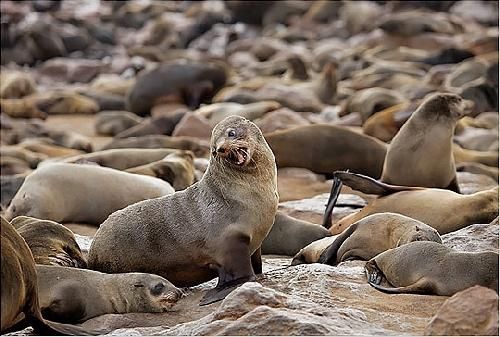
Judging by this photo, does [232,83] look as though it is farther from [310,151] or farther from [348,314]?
[348,314]

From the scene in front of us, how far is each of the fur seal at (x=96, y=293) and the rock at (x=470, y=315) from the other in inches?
59.0

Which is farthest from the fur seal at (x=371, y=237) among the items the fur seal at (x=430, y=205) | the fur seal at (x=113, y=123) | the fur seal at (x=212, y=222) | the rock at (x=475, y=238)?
the fur seal at (x=113, y=123)

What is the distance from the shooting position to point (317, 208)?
25.1ft

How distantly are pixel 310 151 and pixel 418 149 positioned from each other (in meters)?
1.86

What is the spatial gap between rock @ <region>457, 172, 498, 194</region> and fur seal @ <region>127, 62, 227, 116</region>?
25.2ft

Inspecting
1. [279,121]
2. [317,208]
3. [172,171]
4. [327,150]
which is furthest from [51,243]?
[279,121]

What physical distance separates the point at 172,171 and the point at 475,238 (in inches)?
137

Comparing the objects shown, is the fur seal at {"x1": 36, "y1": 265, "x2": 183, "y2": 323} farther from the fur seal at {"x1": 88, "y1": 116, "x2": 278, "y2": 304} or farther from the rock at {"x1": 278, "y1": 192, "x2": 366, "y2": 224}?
the rock at {"x1": 278, "y1": 192, "x2": 366, "y2": 224}

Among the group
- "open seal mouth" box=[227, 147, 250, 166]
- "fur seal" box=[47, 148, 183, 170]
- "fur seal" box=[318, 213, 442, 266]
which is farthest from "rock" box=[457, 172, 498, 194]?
"open seal mouth" box=[227, 147, 250, 166]

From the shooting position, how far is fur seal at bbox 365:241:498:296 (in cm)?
439

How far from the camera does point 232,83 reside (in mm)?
18125

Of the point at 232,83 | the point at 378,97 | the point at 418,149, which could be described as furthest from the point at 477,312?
the point at 232,83

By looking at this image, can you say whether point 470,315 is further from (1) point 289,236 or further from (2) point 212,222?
(1) point 289,236

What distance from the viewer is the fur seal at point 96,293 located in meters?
4.44
